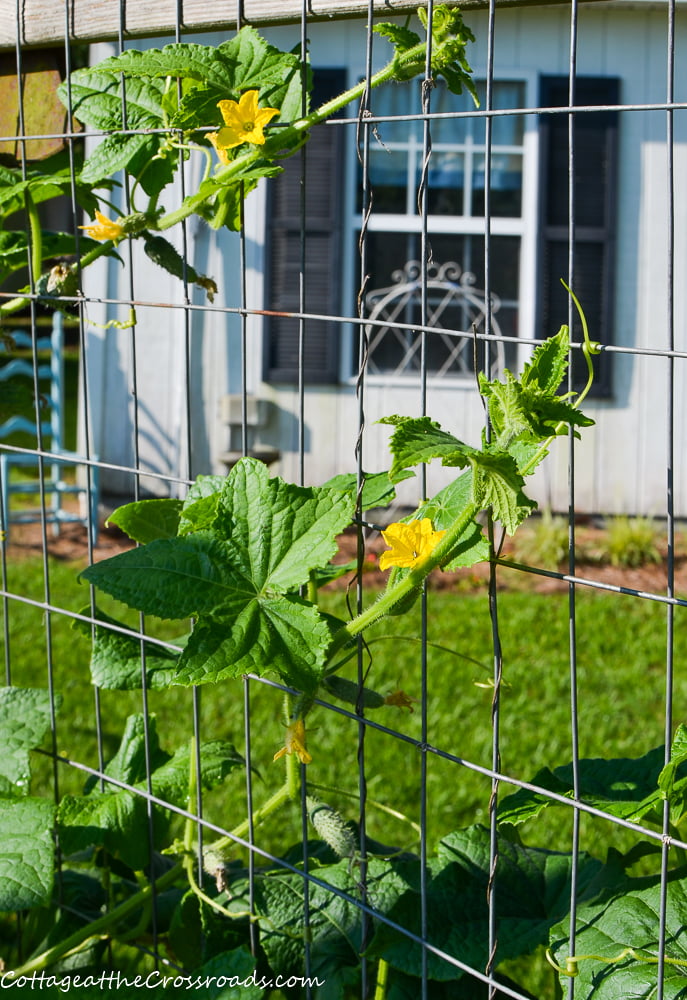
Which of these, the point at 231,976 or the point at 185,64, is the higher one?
the point at 185,64

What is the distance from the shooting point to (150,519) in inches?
50.8

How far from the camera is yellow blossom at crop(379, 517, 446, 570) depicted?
3.31 ft

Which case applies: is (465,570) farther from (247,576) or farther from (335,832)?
(247,576)

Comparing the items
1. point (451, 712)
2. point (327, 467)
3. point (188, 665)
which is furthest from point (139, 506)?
point (327, 467)

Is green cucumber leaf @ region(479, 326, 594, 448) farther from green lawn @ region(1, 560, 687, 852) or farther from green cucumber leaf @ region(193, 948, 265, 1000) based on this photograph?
green lawn @ region(1, 560, 687, 852)

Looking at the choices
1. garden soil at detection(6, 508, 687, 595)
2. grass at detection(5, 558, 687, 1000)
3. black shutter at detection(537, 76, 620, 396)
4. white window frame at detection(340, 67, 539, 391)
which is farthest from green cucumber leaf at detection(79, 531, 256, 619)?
black shutter at detection(537, 76, 620, 396)

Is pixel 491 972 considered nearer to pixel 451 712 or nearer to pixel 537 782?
pixel 537 782

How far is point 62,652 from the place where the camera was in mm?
3537

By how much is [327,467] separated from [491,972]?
4.67m

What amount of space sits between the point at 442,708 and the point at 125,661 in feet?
6.28

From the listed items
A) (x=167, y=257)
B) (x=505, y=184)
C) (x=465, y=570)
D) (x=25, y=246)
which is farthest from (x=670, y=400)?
(x=505, y=184)

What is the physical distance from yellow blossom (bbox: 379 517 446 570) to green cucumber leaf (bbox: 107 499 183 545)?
14.1 inches

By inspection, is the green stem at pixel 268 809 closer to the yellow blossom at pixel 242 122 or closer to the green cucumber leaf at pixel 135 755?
the green cucumber leaf at pixel 135 755

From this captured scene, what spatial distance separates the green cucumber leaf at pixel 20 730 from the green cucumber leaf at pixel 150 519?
36cm
